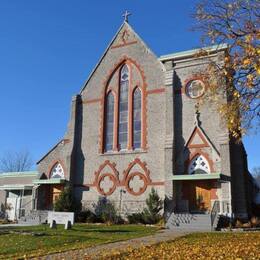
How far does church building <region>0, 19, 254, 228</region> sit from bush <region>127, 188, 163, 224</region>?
0.65 metres

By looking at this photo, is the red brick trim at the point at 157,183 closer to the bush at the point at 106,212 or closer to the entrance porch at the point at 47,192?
the bush at the point at 106,212

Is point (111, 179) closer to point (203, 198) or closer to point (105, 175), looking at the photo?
point (105, 175)

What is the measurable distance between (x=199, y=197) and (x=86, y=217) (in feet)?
31.7

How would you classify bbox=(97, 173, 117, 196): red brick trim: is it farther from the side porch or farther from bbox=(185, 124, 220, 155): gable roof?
bbox=(185, 124, 220, 155): gable roof

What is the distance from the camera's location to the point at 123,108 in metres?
33.5

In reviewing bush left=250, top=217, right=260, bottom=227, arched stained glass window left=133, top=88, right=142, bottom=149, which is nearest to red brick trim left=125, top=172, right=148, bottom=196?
arched stained glass window left=133, top=88, right=142, bottom=149

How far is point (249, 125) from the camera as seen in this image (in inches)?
558

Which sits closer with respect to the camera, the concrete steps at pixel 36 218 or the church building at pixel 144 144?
the church building at pixel 144 144

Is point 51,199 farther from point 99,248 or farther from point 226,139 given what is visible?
point 99,248

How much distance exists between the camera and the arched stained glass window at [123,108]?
108 feet

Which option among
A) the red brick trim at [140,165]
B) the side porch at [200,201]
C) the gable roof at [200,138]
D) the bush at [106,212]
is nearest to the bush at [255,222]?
the side porch at [200,201]

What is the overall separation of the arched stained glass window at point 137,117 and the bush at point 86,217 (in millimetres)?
6784

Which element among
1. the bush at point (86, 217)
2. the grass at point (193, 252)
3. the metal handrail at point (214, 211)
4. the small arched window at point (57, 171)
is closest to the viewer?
the grass at point (193, 252)

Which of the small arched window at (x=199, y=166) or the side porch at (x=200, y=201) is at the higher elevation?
the small arched window at (x=199, y=166)
